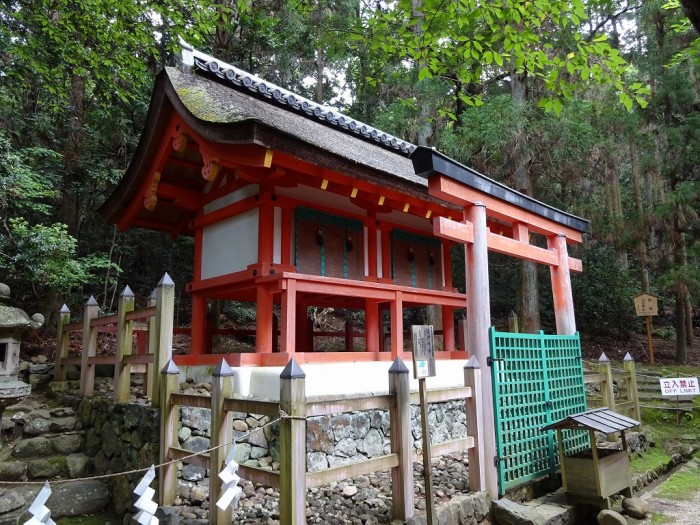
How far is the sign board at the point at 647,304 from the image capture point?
1377 cm

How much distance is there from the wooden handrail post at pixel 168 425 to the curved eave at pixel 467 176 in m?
3.30

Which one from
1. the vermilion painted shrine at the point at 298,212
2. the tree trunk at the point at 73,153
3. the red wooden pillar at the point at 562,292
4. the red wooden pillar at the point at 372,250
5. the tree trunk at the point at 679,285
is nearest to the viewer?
the vermilion painted shrine at the point at 298,212

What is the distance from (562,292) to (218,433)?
533 centimetres

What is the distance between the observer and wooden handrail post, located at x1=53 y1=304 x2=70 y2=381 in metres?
7.29

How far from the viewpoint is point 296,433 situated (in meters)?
3.18

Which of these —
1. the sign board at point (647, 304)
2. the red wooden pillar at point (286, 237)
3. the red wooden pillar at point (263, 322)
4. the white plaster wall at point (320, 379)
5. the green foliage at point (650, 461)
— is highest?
the red wooden pillar at point (286, 237)

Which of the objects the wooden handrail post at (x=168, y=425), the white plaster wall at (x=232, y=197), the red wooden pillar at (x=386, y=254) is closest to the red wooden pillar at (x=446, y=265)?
the red wooden pillar at (x=386, y=254)

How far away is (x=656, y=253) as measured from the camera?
14.7 metres

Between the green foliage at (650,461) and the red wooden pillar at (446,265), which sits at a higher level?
the red wooden pillar at (446,265)

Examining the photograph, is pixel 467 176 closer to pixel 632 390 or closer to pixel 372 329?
pixel 372 329

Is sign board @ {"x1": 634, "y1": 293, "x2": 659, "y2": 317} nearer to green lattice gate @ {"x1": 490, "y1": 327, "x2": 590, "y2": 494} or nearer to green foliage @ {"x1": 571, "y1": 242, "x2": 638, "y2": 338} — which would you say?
green foliage @ {"x1": 571, "y1": 242, "x2": 638, "y2": 338}

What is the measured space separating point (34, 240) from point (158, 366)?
4679 mm

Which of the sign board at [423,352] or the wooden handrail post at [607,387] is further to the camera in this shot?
the wooden handrail post at [607,387]

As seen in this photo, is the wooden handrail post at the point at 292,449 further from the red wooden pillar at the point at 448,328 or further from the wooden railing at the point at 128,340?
the red wooden pillar at the point at 448,328
